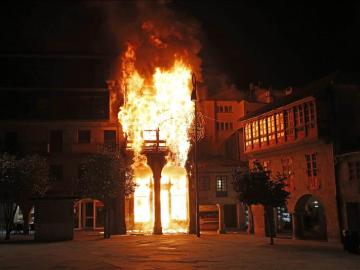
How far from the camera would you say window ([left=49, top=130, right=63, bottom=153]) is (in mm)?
49156

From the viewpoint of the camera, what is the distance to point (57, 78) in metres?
52.7

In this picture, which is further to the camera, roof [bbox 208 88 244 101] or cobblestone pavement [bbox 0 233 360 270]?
roof [bbox 208 88 244 101]

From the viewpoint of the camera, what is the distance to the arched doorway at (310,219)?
37.6 m

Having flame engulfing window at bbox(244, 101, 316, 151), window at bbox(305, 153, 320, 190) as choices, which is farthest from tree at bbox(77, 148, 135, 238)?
window at bbox(305, 153, 320, 190)

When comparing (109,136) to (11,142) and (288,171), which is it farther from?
(288,171)

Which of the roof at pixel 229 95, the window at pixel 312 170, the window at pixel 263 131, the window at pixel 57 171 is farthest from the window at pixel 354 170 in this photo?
the roof at pixel 229 95

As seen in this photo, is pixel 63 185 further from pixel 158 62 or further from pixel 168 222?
pixel 158 62

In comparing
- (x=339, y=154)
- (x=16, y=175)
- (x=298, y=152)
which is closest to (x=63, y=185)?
(x=16, y=175)

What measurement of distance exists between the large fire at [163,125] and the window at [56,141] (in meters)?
8.81

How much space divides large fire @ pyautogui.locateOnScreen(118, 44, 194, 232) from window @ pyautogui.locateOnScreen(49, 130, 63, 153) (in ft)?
28.9

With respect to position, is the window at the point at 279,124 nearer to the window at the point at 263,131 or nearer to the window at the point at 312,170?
the window at the point at 263,131

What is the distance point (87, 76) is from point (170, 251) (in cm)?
3205

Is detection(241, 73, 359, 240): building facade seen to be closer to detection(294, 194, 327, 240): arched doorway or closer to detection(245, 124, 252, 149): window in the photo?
detection(294, 194, 327, 240): arched doorway

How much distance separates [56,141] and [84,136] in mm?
3101
